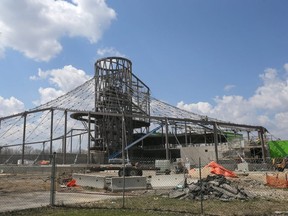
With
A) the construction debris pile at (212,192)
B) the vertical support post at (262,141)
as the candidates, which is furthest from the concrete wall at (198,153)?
the construction debris pile at (212,192)

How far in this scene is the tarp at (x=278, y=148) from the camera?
63.1m

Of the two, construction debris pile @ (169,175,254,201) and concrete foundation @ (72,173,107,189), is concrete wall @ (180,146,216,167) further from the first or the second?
construction debris pile @ (169,175,254,201)

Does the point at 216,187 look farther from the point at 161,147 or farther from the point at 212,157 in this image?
the point at 161,147

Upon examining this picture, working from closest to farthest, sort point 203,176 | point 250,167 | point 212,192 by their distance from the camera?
point 212,192 < point 203,176 < point 250,167

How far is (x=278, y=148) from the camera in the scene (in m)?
64.7

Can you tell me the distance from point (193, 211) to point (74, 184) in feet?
44.3

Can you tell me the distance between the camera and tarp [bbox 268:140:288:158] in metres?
63.1

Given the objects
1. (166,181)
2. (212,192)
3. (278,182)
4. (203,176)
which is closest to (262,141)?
(203,176)

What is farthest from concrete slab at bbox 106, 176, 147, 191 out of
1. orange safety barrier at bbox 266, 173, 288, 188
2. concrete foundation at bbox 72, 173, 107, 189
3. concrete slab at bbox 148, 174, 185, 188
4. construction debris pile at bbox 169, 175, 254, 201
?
orange safety barrier at bbox 266, 173, 288, 188

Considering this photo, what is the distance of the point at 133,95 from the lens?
80.5 metres

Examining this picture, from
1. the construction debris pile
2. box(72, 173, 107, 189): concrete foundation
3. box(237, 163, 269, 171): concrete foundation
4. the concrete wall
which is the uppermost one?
the concrete wall

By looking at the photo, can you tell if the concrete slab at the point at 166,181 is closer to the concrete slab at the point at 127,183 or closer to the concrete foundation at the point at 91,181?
the concrete slab at the point at 127,183

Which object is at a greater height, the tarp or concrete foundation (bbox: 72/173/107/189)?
the tarp

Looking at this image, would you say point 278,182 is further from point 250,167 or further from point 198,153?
point 198,153
